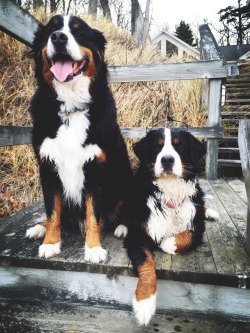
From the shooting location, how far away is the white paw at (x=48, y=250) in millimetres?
1779

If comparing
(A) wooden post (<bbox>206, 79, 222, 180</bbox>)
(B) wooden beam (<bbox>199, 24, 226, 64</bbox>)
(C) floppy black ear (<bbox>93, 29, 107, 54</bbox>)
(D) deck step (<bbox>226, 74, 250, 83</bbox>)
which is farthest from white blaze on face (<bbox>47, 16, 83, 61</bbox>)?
(D) deck step (<bbox>226, 74, 250, 83</bbox>)

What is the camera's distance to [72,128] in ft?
6.21

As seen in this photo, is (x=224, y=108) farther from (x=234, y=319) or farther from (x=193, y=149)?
(x=234, y=319)

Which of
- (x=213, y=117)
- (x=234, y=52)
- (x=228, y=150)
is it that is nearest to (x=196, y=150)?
(x=213, y=117)

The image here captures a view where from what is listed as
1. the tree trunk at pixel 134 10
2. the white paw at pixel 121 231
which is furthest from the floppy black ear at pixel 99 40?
the tree trunk at pixel 134 10

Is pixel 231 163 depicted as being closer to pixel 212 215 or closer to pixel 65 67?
pixel 212 215

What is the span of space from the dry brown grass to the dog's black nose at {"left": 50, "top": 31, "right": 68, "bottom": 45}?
7.42 ft

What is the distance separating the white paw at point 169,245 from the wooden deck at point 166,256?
0.11ft

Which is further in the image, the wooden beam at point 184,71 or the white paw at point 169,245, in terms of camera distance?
the wooden beam at point 184,71

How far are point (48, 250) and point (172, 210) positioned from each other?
0.86 metres

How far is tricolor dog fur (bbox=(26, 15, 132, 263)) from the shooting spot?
1.87 meters

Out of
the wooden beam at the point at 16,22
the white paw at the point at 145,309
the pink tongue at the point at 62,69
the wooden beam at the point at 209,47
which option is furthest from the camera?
the wooden beam at the point at 209,47

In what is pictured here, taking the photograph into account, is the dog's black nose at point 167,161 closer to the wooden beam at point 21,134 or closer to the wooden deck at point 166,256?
the wooden deck at point 166,256

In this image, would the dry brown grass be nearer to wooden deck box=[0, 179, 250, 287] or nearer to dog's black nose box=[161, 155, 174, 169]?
Answer: wooden deck box=[0, 179, 250, 287]
